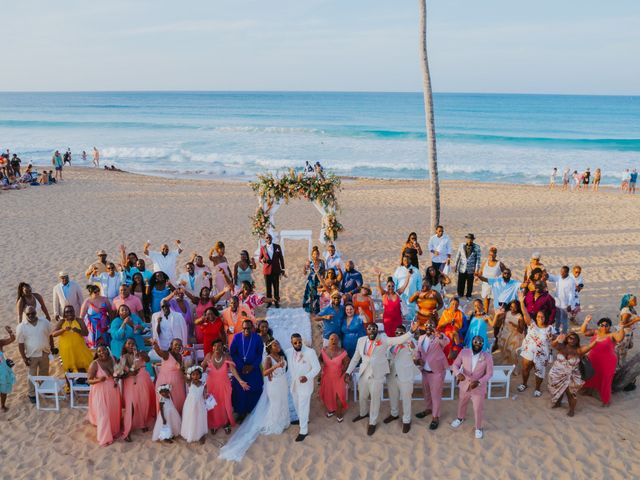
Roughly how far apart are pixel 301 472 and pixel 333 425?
1.09 meters

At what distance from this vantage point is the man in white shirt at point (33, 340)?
27.0ft

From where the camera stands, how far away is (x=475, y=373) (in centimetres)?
743

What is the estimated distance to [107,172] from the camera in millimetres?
35281

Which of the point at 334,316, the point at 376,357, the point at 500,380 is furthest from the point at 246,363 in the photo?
the point at 500,380

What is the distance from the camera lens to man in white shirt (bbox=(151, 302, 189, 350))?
335 inches

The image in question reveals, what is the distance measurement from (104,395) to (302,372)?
2773 mm

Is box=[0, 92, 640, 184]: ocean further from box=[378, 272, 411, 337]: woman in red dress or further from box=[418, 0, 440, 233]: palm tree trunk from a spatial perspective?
box=[378, 272, 411, 337]: woman in red dress

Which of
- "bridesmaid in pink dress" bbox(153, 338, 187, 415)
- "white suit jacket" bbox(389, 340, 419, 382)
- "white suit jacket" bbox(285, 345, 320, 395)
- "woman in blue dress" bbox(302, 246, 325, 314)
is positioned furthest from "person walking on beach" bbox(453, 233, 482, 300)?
"bridesmaid in pink dress" bbox(153, 338, 187, 415)

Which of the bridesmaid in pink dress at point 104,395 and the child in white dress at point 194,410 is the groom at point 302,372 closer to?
the child in white dress at point 194,410

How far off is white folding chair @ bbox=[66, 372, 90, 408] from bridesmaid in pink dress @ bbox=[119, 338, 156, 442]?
1.03m

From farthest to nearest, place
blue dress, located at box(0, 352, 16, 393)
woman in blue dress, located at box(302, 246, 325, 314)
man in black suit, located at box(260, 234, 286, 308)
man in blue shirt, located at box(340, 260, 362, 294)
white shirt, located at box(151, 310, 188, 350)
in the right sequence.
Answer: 1. man in black suit, located at box(260, 234, 286, 308)
2. woman in blue dress, located at box(302, 246, 325, 314)
3. man in blue shirt, located at box(340, 260, 362, 294)
4. white shirt, located at box(151, 310, 188, 350)
5. blue dress, located at box(0, 352, 16, 393)

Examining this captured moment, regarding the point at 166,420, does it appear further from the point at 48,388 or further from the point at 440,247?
the point at 440,247

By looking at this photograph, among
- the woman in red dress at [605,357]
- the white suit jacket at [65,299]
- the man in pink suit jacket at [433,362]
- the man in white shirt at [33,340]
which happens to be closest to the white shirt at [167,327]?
the man in white shirt at [33,340]

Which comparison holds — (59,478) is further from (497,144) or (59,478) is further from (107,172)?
(497,144)
